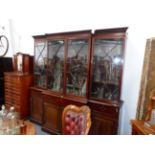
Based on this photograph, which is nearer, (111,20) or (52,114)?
(111,20)

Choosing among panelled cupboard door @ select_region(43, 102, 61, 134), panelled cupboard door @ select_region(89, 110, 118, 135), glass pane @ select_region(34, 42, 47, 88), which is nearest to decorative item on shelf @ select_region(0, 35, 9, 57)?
glass pane @ select_region(34, 42, 47, 88)

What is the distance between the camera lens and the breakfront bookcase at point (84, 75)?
2295 mm

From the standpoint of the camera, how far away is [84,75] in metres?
2.55

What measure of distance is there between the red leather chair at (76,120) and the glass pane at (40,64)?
1.65 m

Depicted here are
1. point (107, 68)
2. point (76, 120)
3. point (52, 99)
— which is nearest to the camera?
point (76, 120)

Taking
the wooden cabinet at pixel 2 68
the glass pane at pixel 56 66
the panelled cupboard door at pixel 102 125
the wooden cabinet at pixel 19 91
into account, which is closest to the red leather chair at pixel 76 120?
the panelled cupboard door at pixel 102 125

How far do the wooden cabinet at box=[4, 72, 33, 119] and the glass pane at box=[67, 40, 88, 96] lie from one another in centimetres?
121

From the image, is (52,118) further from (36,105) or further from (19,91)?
(19,91)

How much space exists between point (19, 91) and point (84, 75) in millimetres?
1653

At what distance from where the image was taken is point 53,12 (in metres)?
3.35

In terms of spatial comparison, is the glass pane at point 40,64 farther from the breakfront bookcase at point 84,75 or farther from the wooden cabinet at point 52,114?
the wooden cabinet at point 52,114

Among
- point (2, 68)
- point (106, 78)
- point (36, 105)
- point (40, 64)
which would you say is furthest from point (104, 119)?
Answer: point (2, 68)

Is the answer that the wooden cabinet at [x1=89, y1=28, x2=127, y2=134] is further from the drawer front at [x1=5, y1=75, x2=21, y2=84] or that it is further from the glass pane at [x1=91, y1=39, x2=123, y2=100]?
the drawer front at [x1=5, y1=75, x2=21, y2=84]
